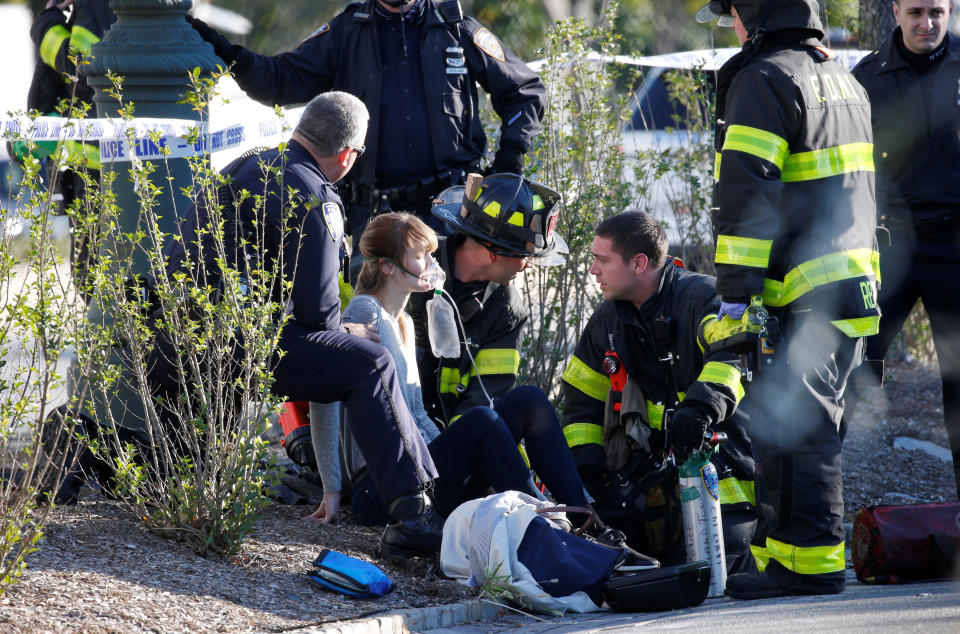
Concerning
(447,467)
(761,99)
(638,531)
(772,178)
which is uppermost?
(761,99)

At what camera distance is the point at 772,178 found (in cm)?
390

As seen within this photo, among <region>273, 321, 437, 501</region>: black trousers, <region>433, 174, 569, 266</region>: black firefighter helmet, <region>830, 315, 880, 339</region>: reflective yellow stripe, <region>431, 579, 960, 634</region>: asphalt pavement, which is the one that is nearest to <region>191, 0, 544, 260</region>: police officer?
<region>433, 174, 569, 266</region>: black firefighter helmet

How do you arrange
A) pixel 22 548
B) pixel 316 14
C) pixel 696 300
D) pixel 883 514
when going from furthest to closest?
1. pixel 316 14
2. pixel 696 300
3. pixel 883 514
4. pixel 22 548

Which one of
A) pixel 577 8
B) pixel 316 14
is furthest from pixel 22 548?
pixel 577 8

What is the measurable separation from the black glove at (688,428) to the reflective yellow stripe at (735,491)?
635 mm

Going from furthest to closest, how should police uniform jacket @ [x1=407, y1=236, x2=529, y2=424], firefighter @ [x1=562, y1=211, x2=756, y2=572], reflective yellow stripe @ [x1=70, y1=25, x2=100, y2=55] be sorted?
1. reflective yellow stripe @ [x1=70, y1=25, x2=100, y2=55]
2. police uniform jacket @ [x1=407, y1=236, x2=529, y2=424]
3. firefighter @ [x1=562, y1=211, x2=756, y2=572]

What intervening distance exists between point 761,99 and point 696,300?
927 mm

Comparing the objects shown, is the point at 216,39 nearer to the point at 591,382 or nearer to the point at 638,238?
the point at 638,238

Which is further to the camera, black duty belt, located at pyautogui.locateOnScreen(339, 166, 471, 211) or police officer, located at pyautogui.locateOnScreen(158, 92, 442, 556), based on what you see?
black duty belt, located at pyautogui.locateOnScreen(339, 166, 471, 211)

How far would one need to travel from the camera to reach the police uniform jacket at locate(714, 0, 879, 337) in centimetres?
388

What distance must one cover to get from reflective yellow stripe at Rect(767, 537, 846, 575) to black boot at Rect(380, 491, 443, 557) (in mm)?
1162

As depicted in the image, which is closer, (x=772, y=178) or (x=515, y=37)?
(x=772, y=178)

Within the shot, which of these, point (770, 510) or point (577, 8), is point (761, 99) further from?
point (577, 8)

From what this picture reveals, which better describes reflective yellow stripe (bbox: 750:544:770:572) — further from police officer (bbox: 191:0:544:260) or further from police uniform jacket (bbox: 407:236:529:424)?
police officer (bbox: 191:0:544:260)
